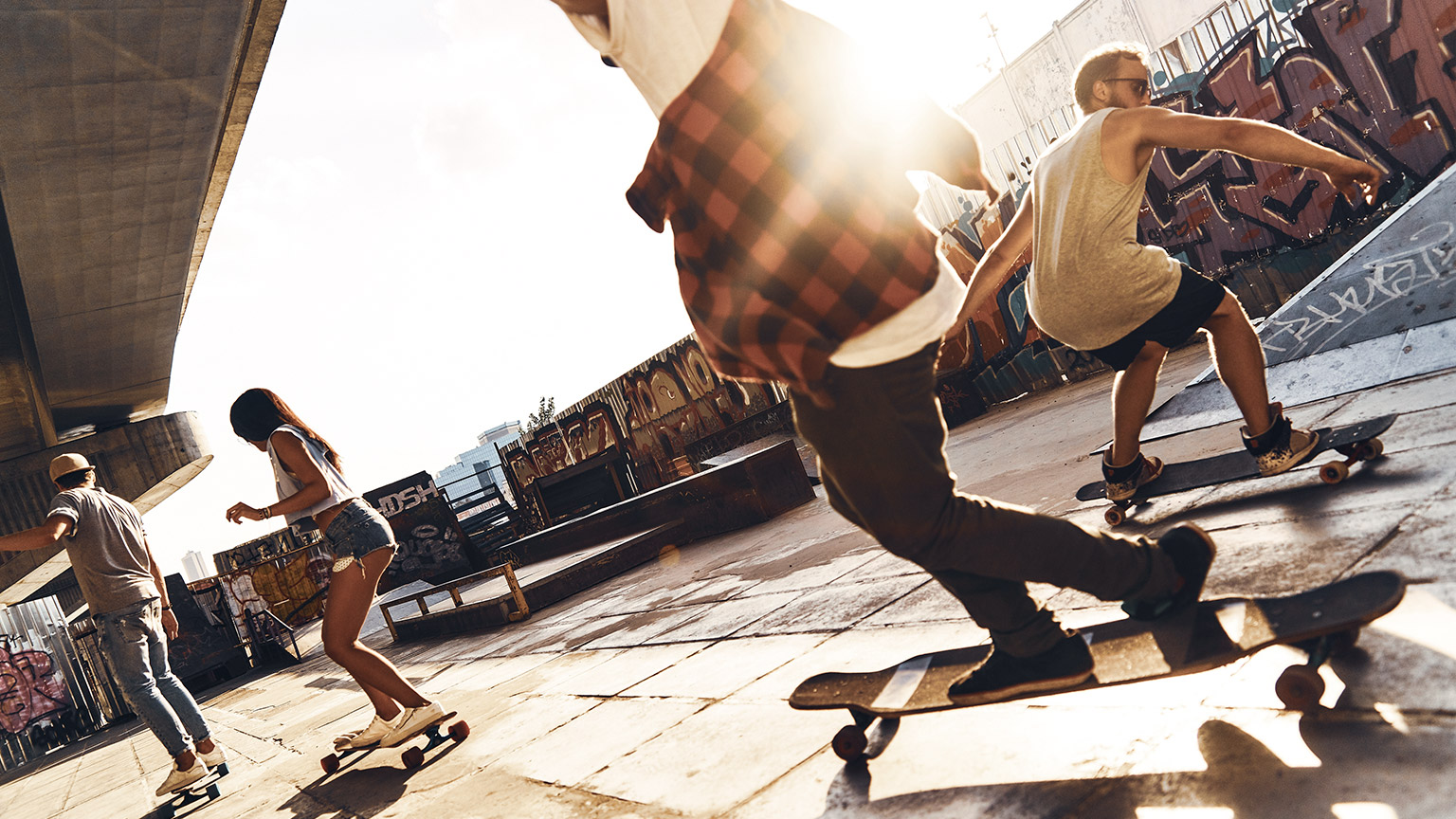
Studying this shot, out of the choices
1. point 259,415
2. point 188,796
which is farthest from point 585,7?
point 188,796

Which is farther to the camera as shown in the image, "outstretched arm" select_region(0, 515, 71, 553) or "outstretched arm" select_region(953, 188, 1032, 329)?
"outstretched arm" select_region(0, 515, 71, 553)

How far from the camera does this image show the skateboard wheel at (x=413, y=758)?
12.2 ft

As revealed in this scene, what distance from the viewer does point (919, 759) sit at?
2.05m

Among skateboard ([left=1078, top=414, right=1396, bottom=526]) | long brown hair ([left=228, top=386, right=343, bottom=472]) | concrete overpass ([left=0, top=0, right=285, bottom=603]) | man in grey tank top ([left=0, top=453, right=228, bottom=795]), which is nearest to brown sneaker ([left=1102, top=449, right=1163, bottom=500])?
skateboard ([left=1078, top=414, right=1396, bottom=526])

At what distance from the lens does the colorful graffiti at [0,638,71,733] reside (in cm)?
1594

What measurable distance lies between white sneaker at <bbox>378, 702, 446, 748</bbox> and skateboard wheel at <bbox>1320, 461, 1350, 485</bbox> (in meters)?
3.81

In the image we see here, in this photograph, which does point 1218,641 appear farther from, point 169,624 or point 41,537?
point 169,624

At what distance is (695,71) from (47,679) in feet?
68.3

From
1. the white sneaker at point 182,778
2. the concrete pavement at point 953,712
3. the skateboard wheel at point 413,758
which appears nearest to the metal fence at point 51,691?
the concrete pavement at point 953,712

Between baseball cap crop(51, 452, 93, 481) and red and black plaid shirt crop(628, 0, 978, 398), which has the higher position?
baseball cap crop(51, 452, 93, 481)

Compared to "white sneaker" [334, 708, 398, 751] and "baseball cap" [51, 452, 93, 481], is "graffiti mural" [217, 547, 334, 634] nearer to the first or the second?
"baseball cap" [51, 452, 93, 481]

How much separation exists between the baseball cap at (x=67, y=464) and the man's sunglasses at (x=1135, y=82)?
18.5 feet

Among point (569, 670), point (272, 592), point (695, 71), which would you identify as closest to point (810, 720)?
point (695, 71)

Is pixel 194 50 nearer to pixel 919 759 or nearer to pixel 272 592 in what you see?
pixel 919 759
